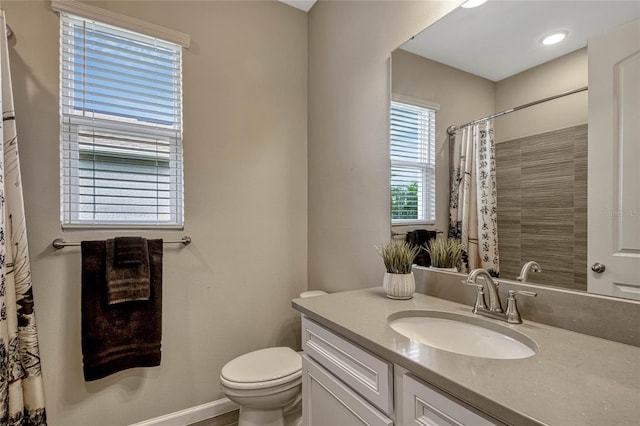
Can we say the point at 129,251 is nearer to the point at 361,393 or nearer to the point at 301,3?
the point at 361,393

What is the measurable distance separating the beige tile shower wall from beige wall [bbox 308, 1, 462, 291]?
56cm

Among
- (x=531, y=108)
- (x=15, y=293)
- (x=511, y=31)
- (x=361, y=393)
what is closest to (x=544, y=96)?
(x=531, y=108)

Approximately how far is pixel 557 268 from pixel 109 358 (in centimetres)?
198

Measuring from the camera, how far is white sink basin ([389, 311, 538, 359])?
34.7 inches

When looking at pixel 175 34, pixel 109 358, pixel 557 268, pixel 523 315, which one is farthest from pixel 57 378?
pixel 557 268

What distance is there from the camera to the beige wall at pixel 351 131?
155cm

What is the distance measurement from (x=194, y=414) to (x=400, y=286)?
149 cm

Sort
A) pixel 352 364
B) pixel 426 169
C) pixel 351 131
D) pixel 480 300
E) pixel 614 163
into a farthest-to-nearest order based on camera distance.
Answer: pixel 351 131, pixel 426 169, pixel 480 300, pixel 352 364, pixel 614 163

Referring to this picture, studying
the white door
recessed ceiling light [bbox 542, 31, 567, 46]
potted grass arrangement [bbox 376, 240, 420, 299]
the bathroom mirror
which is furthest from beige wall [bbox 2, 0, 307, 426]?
the white door

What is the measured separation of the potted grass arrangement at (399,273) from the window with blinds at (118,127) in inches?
48.6

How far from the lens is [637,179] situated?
78 centimetres

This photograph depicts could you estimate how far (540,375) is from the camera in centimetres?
64

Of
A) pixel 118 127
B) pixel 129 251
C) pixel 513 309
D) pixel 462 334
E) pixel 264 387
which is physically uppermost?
pixel 118 127

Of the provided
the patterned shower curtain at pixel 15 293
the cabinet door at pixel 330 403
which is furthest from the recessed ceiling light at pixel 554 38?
the patterned shower curtain at pixel 15 293
